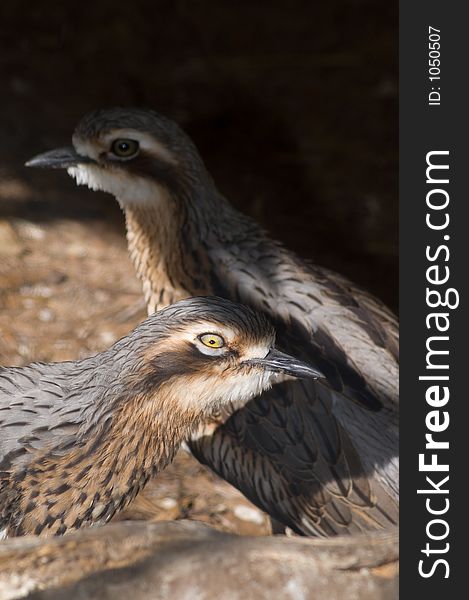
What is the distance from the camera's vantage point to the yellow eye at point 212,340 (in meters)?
2.86

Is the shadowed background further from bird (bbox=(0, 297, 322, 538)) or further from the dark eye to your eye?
bird (bbox=(0, 297, 322, 538))

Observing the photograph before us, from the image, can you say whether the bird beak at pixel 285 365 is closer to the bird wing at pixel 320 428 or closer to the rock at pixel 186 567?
the bird wing at pixel 320 428

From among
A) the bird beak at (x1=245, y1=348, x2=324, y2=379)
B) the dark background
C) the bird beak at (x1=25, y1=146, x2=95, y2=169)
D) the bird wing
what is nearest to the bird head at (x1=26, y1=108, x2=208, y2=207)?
the bird beak at (x1=25, y1=146, x2=95, y2=169)

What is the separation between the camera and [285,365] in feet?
9.72

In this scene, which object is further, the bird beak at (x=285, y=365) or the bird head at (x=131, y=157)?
the bird head at (x=131, y=157)

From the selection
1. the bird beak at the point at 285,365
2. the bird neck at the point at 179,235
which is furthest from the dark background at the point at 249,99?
the bird beak at the point at 285,365

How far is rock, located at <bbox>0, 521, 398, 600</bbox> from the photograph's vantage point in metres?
2.13

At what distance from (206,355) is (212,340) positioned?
0.17 feet

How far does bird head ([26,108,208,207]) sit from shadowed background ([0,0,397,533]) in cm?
108

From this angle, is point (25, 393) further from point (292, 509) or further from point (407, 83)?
point (407, 83)

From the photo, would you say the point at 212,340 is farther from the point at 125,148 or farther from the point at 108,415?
the point at 125,148

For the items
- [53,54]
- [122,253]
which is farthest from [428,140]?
[53,54]

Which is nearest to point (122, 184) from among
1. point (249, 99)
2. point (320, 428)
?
point (320, 428)

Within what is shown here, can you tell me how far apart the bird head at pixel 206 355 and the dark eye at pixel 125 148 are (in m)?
1.18
